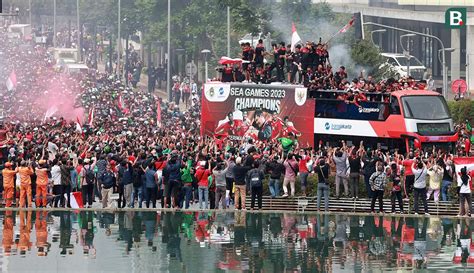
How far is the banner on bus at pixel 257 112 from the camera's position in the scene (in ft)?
185

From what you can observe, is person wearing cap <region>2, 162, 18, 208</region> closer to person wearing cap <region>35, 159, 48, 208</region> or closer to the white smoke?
person wearing cap <region>35, 159, 48, 208</region>

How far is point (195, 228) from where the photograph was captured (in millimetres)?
41406

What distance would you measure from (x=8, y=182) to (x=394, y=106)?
1457 centimetres

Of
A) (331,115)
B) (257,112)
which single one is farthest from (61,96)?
(331,115)

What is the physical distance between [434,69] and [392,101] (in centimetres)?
6159

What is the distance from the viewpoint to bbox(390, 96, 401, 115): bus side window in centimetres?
5438

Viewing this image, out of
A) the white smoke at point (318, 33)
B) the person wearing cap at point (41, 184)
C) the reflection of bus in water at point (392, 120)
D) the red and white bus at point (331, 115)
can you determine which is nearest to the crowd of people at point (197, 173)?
the person wearing cap at point (41, 184)

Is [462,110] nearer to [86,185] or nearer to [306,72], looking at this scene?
[306,72]

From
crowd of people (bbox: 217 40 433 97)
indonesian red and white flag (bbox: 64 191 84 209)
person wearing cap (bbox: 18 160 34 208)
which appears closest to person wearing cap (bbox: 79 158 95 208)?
indonesian red and white flag (bbox: 64 191 84 209)

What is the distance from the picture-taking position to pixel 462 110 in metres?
66.8

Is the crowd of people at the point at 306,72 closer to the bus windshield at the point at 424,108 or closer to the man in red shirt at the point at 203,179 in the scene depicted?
the bus windshield at the point at 424,108

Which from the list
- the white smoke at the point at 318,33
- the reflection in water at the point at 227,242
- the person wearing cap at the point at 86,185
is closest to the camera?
the reflection in water at the point at 227,242

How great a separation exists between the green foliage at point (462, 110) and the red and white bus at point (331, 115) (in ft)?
38.1

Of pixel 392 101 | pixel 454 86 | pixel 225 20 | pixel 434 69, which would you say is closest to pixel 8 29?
pixel 434 69
